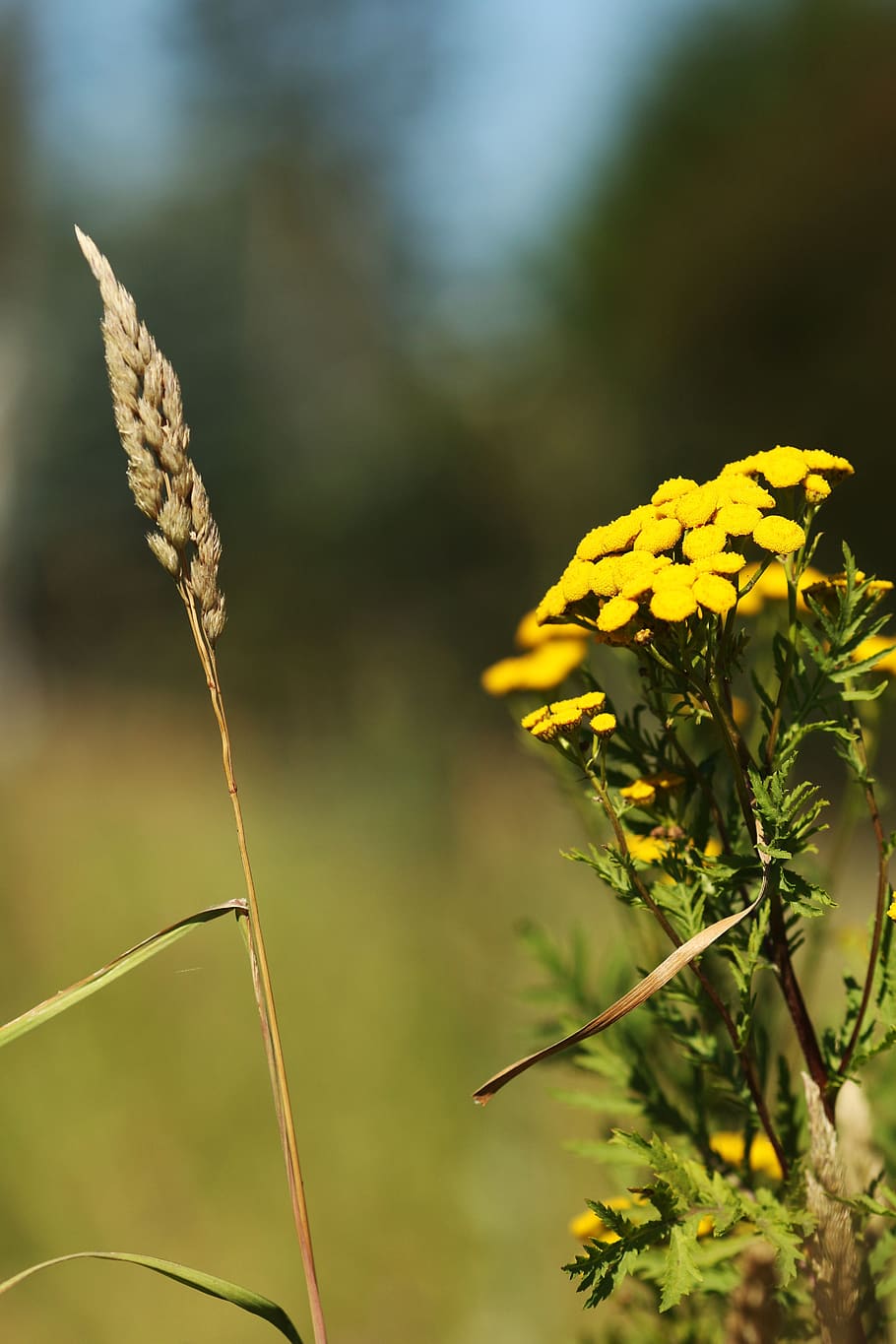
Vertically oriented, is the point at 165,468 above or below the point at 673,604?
above

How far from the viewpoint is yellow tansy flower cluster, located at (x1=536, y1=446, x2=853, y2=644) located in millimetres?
683

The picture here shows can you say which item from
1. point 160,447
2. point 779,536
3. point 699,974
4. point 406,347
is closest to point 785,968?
point 699,974

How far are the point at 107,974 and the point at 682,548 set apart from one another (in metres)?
0.55

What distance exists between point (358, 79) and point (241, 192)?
142 cm

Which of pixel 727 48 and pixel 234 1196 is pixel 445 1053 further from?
pixel 727 48

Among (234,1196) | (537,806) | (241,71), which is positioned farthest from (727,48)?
(234,1196)

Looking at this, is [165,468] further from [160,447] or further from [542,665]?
[542,665]

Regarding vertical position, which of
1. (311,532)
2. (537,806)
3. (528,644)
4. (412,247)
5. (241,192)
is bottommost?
(528,644)

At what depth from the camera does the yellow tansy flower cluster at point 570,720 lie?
0.75 m

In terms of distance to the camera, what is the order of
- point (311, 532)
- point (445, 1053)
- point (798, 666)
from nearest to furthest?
point (798, 666) < point (445, 1053) < point (311, 532)

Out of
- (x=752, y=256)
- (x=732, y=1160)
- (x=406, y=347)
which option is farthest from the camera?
(x=406, y=347)

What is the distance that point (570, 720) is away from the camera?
76cm

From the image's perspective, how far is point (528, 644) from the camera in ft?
4.69

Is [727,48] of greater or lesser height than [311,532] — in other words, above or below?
above
